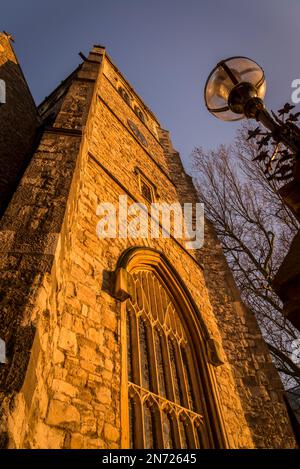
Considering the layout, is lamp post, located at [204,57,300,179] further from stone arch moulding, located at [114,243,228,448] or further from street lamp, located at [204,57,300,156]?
stone arch moulding, located at [114,243,228,448]

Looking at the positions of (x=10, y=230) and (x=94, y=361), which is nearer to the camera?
(x=10, y=230)

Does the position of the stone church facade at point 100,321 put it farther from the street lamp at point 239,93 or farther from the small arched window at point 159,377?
the street lamp at point 239,93

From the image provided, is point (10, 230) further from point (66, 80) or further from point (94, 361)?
point (66, 80)

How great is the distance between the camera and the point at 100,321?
3.53 m

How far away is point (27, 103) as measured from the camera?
323 inches

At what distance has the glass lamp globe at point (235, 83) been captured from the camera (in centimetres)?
266

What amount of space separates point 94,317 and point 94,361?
1.67ft

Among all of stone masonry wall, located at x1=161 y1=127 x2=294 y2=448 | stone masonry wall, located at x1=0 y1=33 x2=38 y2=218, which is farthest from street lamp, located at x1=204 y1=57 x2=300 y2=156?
stone masonry wall, located at x1=161 y1=127 x2=294 y2=448


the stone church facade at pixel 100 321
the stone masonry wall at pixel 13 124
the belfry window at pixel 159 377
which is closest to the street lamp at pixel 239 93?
the stone church facade at pixel 100 321

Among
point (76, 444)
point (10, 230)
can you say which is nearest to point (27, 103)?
point (10, 230)

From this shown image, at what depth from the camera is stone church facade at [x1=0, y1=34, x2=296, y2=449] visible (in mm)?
2184

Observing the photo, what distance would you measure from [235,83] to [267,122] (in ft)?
1.80

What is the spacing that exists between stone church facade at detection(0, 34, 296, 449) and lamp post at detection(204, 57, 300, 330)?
163cm

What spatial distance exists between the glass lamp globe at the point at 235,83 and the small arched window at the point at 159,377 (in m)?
2.76
